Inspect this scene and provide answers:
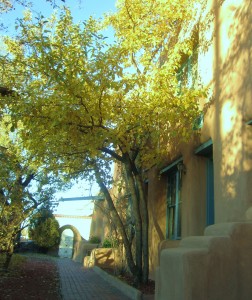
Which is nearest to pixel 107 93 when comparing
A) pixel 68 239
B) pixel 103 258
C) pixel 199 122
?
pixel 199 122

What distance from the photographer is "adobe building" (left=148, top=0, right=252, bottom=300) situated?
4.85m

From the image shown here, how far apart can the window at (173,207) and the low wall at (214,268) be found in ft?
13.4

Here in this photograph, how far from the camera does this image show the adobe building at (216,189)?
485 centimetres

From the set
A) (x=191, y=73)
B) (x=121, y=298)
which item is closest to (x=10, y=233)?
(x=121, y=298)

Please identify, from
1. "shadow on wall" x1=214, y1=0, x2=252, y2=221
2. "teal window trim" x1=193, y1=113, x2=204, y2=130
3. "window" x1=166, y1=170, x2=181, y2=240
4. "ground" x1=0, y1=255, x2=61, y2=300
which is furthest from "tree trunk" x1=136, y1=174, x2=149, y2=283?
"shadow on wall" x1=214, y1=0, x2=252, y2=221

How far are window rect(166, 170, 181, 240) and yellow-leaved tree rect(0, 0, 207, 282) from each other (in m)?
0.97

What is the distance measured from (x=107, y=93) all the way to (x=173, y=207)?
400 cm

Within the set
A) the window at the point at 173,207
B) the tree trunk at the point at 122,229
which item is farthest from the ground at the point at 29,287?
the window at the point at 173,207

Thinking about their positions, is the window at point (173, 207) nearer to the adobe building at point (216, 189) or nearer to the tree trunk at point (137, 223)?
the adobe building at point (216, 189)

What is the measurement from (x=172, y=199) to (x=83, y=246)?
38.6 feet

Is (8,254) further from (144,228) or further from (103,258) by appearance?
(144,228)

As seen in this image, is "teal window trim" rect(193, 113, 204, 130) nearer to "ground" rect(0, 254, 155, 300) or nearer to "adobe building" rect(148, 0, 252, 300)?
"adobe building" rect(148, 0, 252, 300)

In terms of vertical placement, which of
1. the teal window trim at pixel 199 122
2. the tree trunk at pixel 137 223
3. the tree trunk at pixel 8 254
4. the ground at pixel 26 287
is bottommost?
the ground at pixel 26 287

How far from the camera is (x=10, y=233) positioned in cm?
1181
